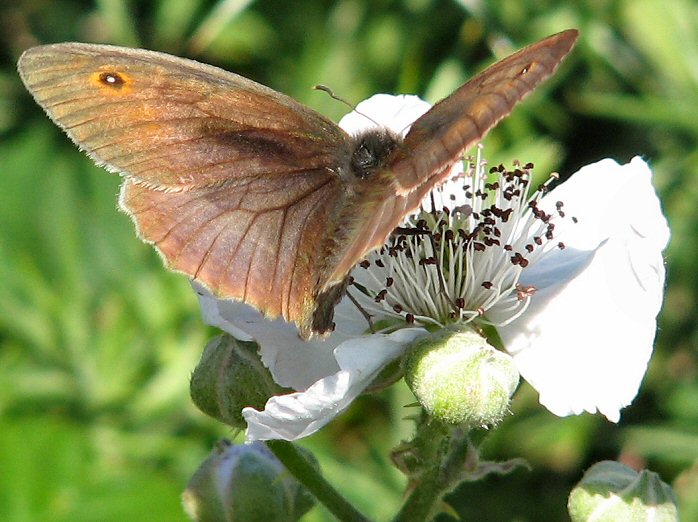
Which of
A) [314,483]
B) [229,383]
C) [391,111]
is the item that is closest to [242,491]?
[314,483]

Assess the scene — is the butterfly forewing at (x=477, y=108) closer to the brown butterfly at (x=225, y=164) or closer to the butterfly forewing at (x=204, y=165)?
the brown butterfly at (x=225, y=164)

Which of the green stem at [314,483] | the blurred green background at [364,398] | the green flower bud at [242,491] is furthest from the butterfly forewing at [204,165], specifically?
the blurred green background at [364,398]

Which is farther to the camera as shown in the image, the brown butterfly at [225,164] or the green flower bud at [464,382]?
the brown butterfly at [225,164]

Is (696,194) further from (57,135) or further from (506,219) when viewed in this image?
(57,135)

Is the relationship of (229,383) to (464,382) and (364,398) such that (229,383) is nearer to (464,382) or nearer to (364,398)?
(464,382)

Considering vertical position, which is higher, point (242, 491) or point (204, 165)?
point (204, 165)
